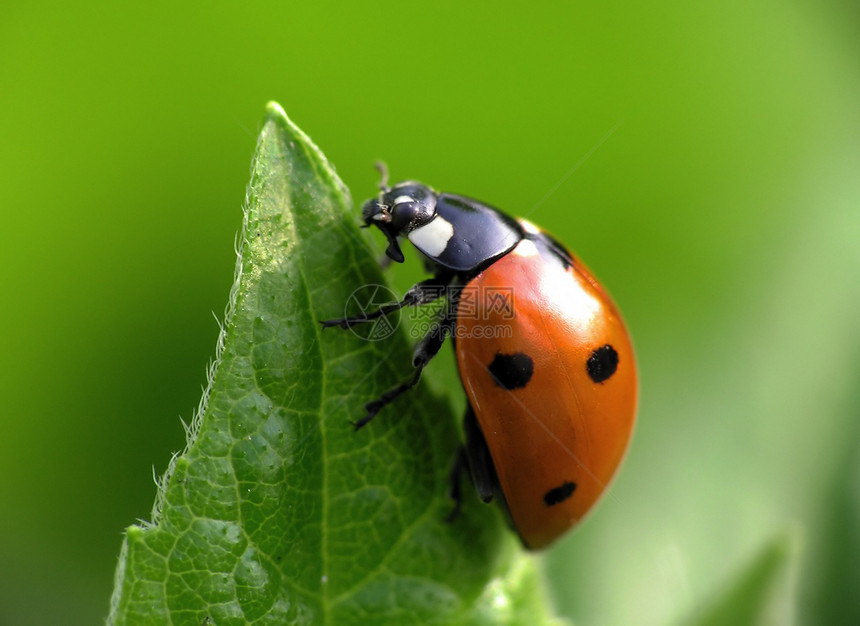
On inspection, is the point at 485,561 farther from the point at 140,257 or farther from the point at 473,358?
the point at 140,257

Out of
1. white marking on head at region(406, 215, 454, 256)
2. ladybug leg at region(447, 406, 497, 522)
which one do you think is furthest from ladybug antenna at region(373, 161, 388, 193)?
ladybug leg at region(447, 406, 497, 522)

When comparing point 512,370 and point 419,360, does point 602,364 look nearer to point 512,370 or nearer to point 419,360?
point 512,370

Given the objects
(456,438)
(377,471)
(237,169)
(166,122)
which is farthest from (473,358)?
(166,122)

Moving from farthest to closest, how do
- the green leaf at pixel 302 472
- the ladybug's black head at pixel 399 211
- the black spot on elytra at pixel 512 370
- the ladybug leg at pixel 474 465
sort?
the ladybug's black head at pixel 399 211 → the black spot on elytra at pixel 512 370 → the ladybug leg at pixel 474 465 → the green leaf at pixel 302 472

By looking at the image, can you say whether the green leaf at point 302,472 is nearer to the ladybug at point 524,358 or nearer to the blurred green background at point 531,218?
the ladybug at point 524,358
